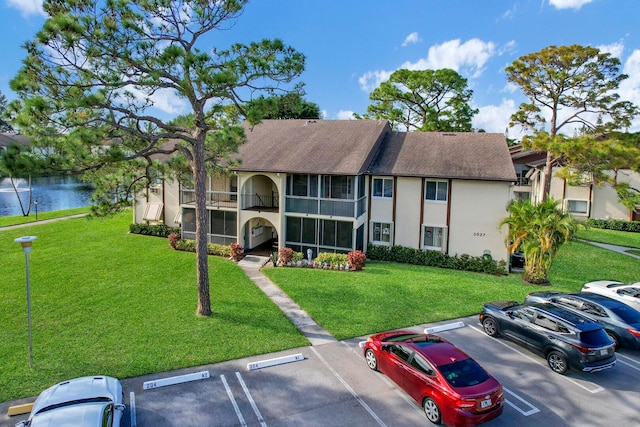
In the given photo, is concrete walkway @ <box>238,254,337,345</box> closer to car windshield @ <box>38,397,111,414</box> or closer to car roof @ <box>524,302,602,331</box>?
car windshield @ <box>38,397,111,414</box>

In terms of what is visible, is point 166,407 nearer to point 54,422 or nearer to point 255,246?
point 54,422

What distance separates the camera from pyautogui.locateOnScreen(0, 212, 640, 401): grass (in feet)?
38.8

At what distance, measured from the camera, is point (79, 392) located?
8680mm

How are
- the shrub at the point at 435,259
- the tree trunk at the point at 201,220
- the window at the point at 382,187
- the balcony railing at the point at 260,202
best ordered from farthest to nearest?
1. the balcony railing at the point at 260,202
2. the window at the point at 382,187
3. the shrub at the point at 435,259
4. the tree trunk at the point at 201,220

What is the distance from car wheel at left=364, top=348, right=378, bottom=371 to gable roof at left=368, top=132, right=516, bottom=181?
1264 cm

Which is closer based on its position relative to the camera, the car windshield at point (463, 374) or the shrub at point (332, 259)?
the car windshield at point (463, 374)

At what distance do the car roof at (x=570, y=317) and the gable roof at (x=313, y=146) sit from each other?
10.7 metres

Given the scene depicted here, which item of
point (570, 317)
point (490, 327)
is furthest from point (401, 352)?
point (570, 317)

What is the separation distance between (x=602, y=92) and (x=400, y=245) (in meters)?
20.1

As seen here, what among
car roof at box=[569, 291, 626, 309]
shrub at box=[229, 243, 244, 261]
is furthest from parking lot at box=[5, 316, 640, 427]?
shrub at box=[229, 243, 244, 261]

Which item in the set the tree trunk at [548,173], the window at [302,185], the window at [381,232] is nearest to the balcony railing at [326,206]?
the window at [302,185]

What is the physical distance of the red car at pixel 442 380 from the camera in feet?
28.8

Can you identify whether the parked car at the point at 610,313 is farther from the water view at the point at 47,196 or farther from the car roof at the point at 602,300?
the water view at the point at 47,196

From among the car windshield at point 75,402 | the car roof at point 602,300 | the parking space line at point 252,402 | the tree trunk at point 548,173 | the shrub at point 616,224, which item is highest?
the tree trunk at point 548,173
